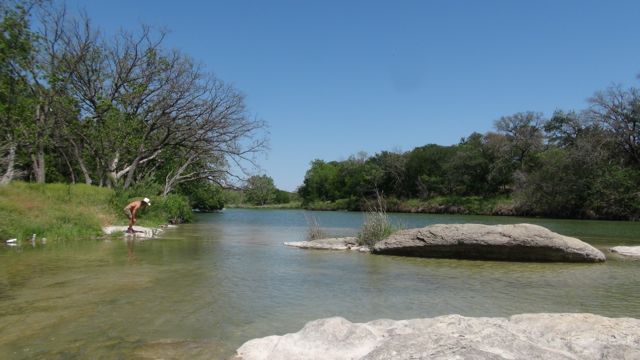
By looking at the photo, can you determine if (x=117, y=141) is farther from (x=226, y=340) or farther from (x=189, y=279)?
(x=226, y=340)

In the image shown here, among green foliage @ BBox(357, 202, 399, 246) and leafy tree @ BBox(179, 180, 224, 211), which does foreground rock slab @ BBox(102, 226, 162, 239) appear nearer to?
green foliage @ BBox(357, 202, 399, 246)

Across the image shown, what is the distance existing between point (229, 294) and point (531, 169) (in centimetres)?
7208

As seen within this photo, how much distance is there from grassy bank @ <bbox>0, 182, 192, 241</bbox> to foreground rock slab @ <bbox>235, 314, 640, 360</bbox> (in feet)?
52.3

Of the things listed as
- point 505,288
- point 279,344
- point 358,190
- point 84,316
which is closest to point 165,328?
point 84,316

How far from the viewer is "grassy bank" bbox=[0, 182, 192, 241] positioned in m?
19.0

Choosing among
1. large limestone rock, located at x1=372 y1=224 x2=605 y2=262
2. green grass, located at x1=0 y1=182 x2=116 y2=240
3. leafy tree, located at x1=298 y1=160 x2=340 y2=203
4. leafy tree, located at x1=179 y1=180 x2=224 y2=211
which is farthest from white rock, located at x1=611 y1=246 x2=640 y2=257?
leafy tree, located at x1=298 y1=160 x2=340 y2=203

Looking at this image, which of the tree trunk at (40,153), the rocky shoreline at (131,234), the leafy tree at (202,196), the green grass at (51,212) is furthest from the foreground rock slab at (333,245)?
the leafy tree at (202,196)

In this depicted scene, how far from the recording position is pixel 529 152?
75.3 metres

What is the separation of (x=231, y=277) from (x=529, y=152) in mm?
71803

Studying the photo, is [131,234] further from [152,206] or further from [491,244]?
[491,244]

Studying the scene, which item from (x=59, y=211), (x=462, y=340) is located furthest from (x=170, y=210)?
(x=462, y=340)

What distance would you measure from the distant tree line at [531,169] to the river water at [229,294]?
42657 mm

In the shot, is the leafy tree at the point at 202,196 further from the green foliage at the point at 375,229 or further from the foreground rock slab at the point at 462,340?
the foreground rock slab at the point at 462,340

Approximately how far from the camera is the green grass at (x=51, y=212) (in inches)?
741
